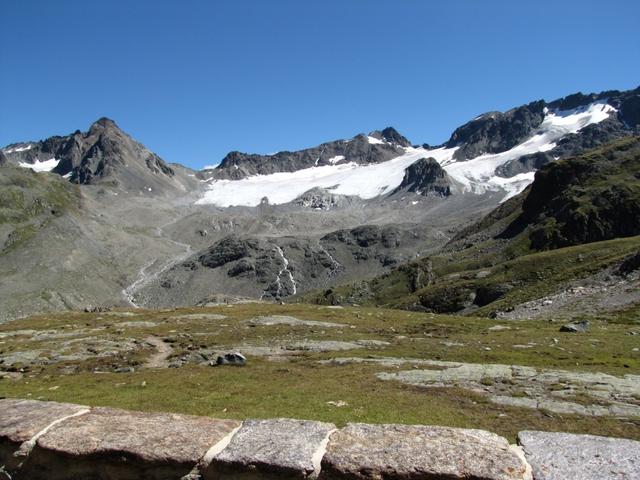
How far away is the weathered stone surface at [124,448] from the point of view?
10867 mm

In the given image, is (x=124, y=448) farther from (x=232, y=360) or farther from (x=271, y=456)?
(x=232, y=360)

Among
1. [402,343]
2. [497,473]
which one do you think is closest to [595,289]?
[402,343]

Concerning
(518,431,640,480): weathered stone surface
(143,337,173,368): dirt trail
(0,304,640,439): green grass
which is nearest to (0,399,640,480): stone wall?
(518,431,640,480): weathered stone surface

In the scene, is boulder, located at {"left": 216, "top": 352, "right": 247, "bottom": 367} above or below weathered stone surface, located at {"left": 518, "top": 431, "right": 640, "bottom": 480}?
below

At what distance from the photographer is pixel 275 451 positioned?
1044cm

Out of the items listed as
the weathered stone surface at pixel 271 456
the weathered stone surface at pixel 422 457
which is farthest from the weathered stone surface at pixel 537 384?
the weathered stone surface at pixel 271 456

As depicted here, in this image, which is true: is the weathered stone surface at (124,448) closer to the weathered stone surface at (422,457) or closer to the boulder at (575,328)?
the weathered stone surface at (422,457)

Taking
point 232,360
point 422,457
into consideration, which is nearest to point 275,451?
point 422,457

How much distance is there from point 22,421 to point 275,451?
6.63 m

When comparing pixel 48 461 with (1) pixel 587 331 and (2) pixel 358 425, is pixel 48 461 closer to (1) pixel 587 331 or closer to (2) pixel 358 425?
(2) pixel 358 425

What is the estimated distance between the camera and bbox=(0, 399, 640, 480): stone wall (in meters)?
9.77

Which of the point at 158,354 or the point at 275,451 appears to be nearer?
the point at 275,451

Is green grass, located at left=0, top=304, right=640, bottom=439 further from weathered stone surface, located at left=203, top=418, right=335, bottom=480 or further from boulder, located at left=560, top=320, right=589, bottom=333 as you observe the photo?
weathered stone surface, located at left=203, top=418, right=335, bottom=480

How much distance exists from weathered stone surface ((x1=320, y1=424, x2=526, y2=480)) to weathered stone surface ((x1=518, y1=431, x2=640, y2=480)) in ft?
1.64
